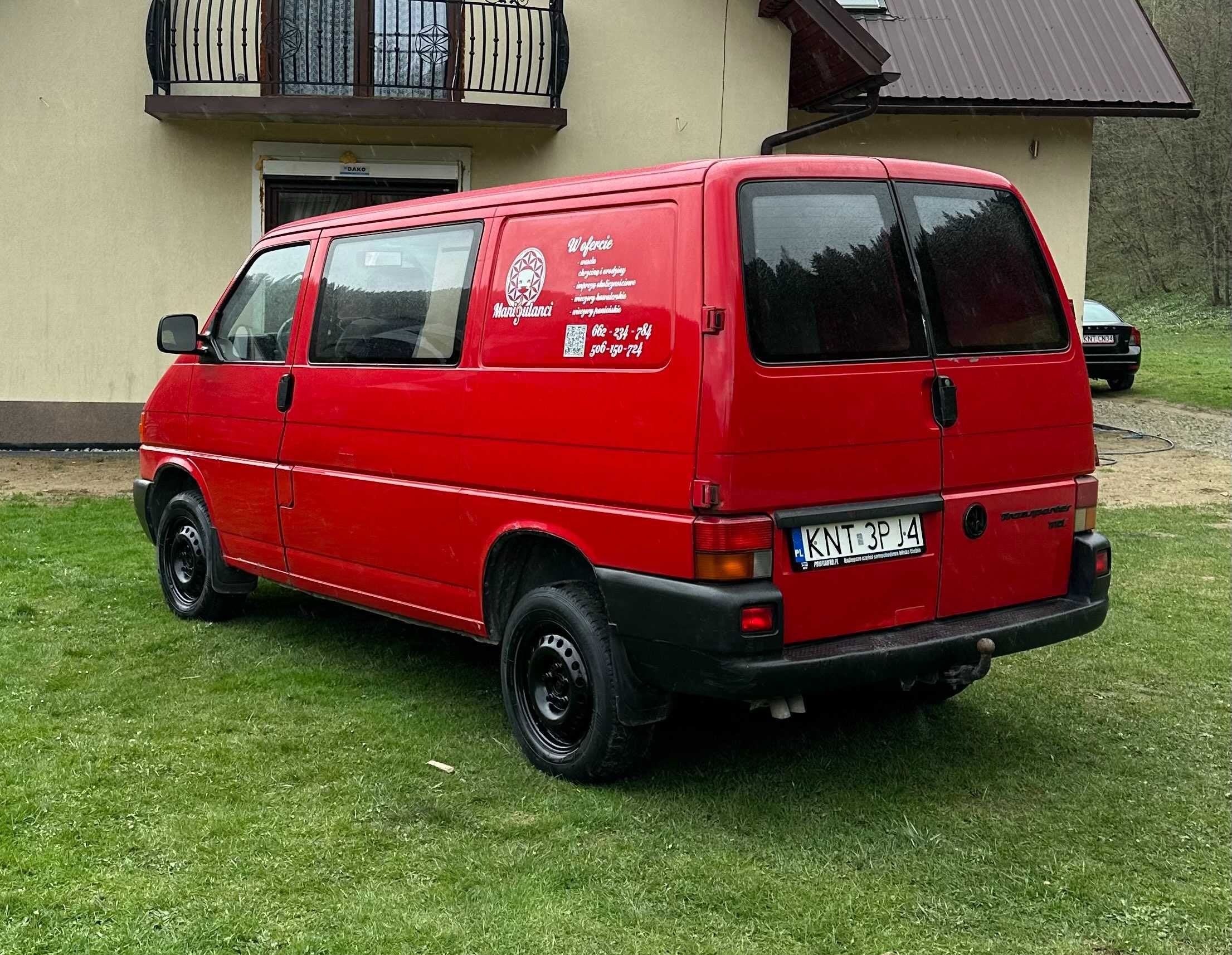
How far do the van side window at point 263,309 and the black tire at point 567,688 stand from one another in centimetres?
206

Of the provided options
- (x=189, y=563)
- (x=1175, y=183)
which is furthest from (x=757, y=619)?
(x=1175, y=183)

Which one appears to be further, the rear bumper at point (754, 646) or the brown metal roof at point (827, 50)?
the brown metal roof at point (827, 50)

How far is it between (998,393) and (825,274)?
82cm

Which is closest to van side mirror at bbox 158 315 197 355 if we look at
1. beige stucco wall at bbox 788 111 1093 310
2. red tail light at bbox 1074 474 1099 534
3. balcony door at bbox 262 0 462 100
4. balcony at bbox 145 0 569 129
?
red tail light at bbox 1074 474 1099 534

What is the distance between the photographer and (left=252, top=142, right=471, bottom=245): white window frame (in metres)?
13.8

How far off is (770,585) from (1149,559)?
214 inches

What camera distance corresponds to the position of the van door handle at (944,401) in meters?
4.54

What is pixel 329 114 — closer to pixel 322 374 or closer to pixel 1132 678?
pixel 322 374

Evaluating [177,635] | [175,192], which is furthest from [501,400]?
[175,192]

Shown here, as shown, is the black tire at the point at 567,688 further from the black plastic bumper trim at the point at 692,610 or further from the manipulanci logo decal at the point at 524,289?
the manipulanci logo decal at the point at 524,289

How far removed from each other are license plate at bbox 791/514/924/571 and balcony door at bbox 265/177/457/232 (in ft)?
33.8

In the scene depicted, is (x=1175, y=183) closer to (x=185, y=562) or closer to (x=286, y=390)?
(x=185, y=562)

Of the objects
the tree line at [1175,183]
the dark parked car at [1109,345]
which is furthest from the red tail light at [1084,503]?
the tree line at [1175,183]

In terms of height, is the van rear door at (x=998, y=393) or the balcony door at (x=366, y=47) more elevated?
the balcony door at (x=366, y=47)
